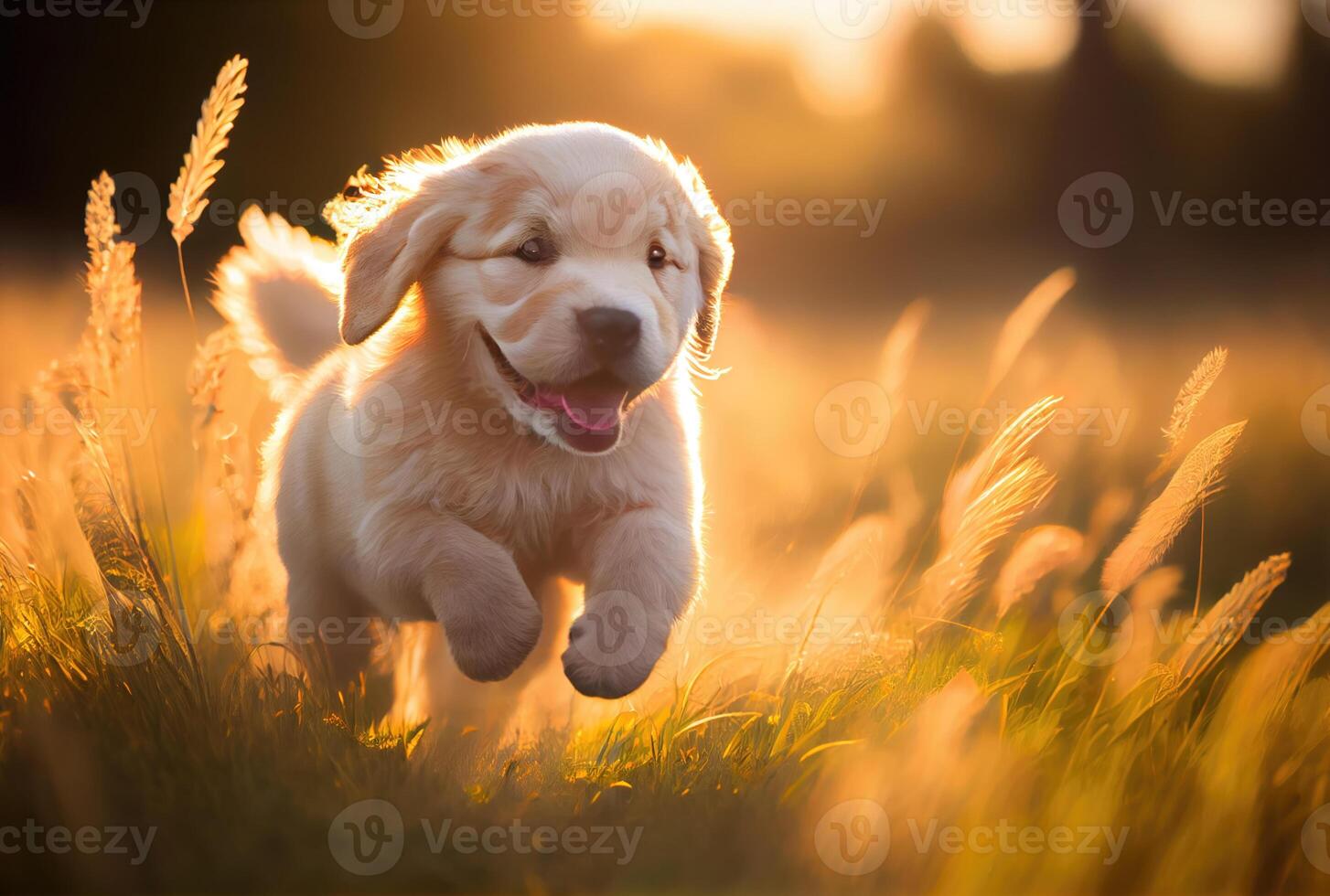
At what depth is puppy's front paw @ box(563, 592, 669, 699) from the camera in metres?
2.52

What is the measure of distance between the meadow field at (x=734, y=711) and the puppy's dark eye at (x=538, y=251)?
0.84 meters

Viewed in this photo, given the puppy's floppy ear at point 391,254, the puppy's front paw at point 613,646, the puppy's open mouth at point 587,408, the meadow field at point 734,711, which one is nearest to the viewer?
the meadow field at point 734,711

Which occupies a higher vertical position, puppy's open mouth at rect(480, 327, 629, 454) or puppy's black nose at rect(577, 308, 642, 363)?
puppy's black nose at rect(577, 308, 642, 363)

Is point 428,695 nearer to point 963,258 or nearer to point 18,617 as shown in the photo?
point 18,617

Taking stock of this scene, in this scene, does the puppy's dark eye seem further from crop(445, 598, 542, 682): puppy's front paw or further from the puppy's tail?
the puppy's tail

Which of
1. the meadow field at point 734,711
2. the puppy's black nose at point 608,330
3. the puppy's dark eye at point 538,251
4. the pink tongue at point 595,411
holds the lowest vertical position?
the meadow field at point 734,711

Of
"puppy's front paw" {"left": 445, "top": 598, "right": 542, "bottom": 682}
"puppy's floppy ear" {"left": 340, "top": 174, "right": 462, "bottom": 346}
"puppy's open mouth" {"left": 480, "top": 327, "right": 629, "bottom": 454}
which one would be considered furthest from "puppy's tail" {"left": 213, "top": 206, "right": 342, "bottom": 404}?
"puppy's front paw" {"left": 445, "top": 598, "right": 542, "bottom": 682}

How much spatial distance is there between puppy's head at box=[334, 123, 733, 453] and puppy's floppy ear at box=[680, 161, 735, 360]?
0.19 metres

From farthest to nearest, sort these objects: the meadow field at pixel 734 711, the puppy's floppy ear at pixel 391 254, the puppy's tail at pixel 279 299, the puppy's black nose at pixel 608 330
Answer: the puppy's tail at pixel 279 299 → the puppy's floppy ear at pixel 391 254 → the puppy's black nose at pixel 608 330 → the meadow field at pixel 734 711

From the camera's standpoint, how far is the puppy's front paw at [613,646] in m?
2.52

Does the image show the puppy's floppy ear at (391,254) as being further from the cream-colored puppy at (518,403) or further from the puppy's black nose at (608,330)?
the puppy's black nose at (608,330)

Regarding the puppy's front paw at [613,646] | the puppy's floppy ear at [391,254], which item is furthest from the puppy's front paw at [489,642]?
the puppy's floppy ear at [391,254]

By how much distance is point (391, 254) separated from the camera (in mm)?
3045

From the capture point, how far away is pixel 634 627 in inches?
105
